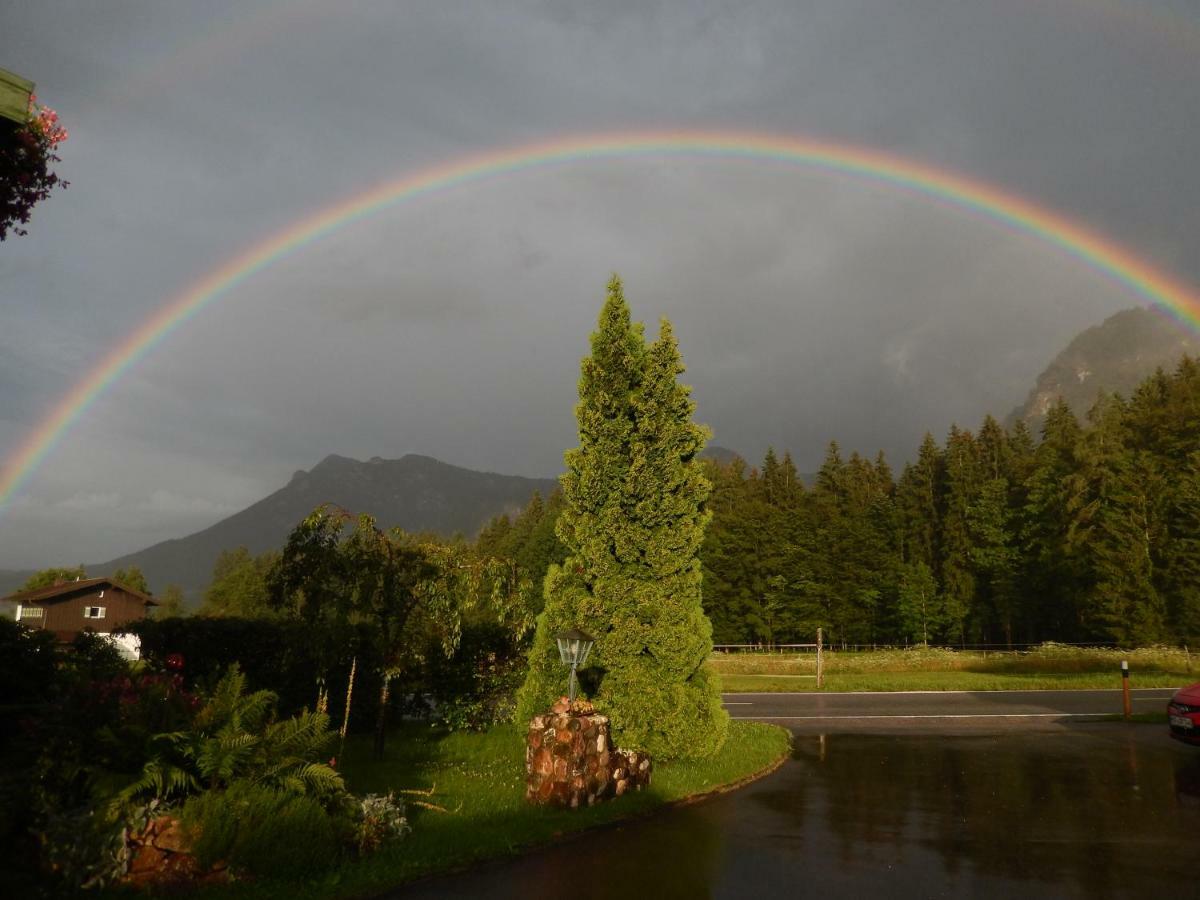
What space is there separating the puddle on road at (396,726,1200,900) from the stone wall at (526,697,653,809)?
0.91 meters

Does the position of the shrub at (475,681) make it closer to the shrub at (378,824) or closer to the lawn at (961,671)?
the shrub at (378,824)

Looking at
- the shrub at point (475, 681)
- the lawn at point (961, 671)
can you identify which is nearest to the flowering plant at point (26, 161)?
the shrub at point (475, 681)

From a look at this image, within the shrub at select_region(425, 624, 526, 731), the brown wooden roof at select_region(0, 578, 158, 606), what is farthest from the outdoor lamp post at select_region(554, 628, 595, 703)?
the brown wooden roof at select_region(0, 578, 158, 606)

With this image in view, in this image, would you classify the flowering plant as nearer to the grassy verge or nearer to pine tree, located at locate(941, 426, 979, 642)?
the grassy verge

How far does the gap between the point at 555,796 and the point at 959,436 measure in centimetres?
9775

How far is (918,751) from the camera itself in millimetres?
15438

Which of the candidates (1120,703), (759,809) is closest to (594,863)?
(759,809)

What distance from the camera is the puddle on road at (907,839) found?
7.43m

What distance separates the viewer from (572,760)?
10.3m

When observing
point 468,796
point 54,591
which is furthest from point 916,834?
point 54,591

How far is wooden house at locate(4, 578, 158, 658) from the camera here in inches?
2501

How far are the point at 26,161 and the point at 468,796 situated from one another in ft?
28.3

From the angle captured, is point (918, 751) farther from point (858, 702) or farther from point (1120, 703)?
point (1120, 703)

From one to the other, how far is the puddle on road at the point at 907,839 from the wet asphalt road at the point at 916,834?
1.1 inches
